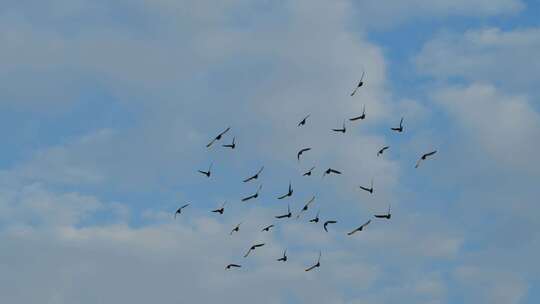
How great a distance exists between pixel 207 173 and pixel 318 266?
24.9 m

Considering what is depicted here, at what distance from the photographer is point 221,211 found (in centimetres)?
13288

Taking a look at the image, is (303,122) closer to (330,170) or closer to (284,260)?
(330,170)

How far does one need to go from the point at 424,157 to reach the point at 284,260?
96.7 ft

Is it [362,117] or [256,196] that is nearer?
[362,117]

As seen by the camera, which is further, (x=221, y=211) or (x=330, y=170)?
(x=221, y=211)

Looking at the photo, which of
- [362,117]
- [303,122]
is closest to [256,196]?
[303,122]

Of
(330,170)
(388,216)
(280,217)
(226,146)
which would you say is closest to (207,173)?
(226,146)

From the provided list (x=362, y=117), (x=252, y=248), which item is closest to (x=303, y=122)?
(x=362, y=117)

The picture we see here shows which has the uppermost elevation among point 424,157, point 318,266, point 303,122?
point 303,122

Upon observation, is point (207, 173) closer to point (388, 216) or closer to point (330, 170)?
point (330, 170)

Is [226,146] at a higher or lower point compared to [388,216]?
higher

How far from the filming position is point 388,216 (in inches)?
5002

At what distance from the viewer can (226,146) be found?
12825 cm

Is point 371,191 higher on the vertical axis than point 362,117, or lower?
lower
